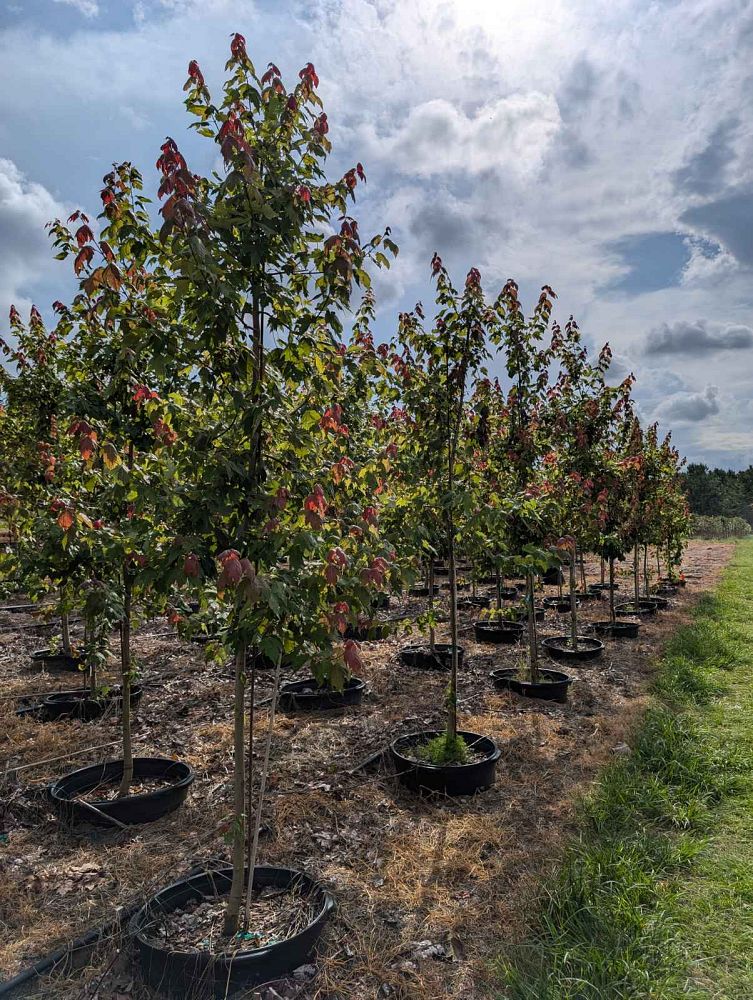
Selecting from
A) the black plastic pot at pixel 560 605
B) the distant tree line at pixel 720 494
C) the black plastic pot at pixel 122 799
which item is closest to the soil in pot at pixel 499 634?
the black plastic pot at pixel 560 605

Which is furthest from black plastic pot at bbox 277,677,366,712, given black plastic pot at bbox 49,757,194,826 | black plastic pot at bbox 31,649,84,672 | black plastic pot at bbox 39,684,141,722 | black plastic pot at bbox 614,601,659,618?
black plastic pot at bbox 614,601,659,618

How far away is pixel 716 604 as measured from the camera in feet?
46.2

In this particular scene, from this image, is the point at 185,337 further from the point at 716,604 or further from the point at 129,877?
the point at 716,604

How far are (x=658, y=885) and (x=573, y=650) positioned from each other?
18.8 feet

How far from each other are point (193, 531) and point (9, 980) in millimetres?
2143

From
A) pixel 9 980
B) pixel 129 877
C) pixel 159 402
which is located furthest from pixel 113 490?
pixel 9 980

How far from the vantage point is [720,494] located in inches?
2218

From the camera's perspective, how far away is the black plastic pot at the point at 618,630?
1102 cm

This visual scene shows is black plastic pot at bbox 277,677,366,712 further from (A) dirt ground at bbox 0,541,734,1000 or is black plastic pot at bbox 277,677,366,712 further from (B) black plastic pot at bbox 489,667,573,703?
(B) black plastic pot at bbox 489,667,573,703

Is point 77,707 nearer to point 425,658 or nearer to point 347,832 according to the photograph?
point 347,832

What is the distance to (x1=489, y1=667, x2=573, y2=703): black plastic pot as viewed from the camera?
7371mm

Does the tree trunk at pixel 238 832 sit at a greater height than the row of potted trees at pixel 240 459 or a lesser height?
lesser

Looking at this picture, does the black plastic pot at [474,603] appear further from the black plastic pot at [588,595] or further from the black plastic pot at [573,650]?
the black plastic pot at [573,650]

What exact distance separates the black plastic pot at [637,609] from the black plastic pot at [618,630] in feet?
4.96
